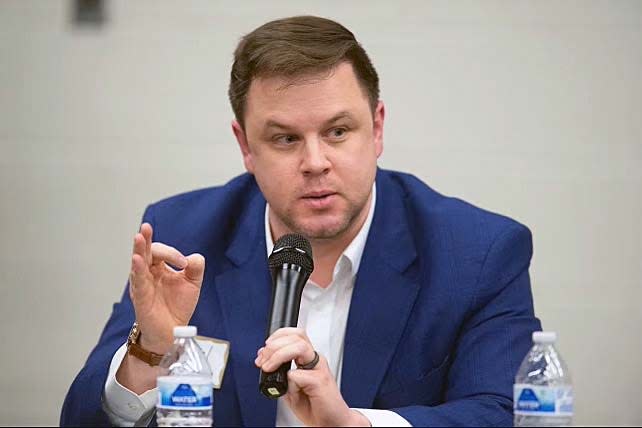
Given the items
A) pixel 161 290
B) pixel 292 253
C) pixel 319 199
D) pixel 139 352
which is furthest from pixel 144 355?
pixel 319 199

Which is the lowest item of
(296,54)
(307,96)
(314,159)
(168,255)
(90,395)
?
(90,395)

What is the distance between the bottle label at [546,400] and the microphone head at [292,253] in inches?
19.3

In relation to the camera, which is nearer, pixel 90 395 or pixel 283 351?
pixel 283 351

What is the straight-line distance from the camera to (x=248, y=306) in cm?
268

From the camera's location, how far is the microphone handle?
Result: 1746 mm

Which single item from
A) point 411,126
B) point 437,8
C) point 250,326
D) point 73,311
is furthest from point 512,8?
point 73,311

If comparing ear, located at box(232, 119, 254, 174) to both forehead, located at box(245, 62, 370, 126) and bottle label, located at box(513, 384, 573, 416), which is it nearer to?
forehead, located at box(245, 62, 370, 126)

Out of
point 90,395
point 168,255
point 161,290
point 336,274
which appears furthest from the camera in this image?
point 336,274

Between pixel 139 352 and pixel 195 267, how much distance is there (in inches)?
9.4

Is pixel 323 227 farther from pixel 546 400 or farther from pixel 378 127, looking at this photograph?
pixel 546 400

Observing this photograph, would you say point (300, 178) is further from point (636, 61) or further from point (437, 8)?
point (636, 61)

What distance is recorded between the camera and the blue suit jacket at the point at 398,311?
244cm

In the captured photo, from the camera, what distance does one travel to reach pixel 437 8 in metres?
3.75

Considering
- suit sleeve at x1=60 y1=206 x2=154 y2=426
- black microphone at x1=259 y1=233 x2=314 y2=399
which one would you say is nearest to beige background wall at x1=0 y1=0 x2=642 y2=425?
suit sleeve at x1=60 y1=206 x2=154 y2=426
